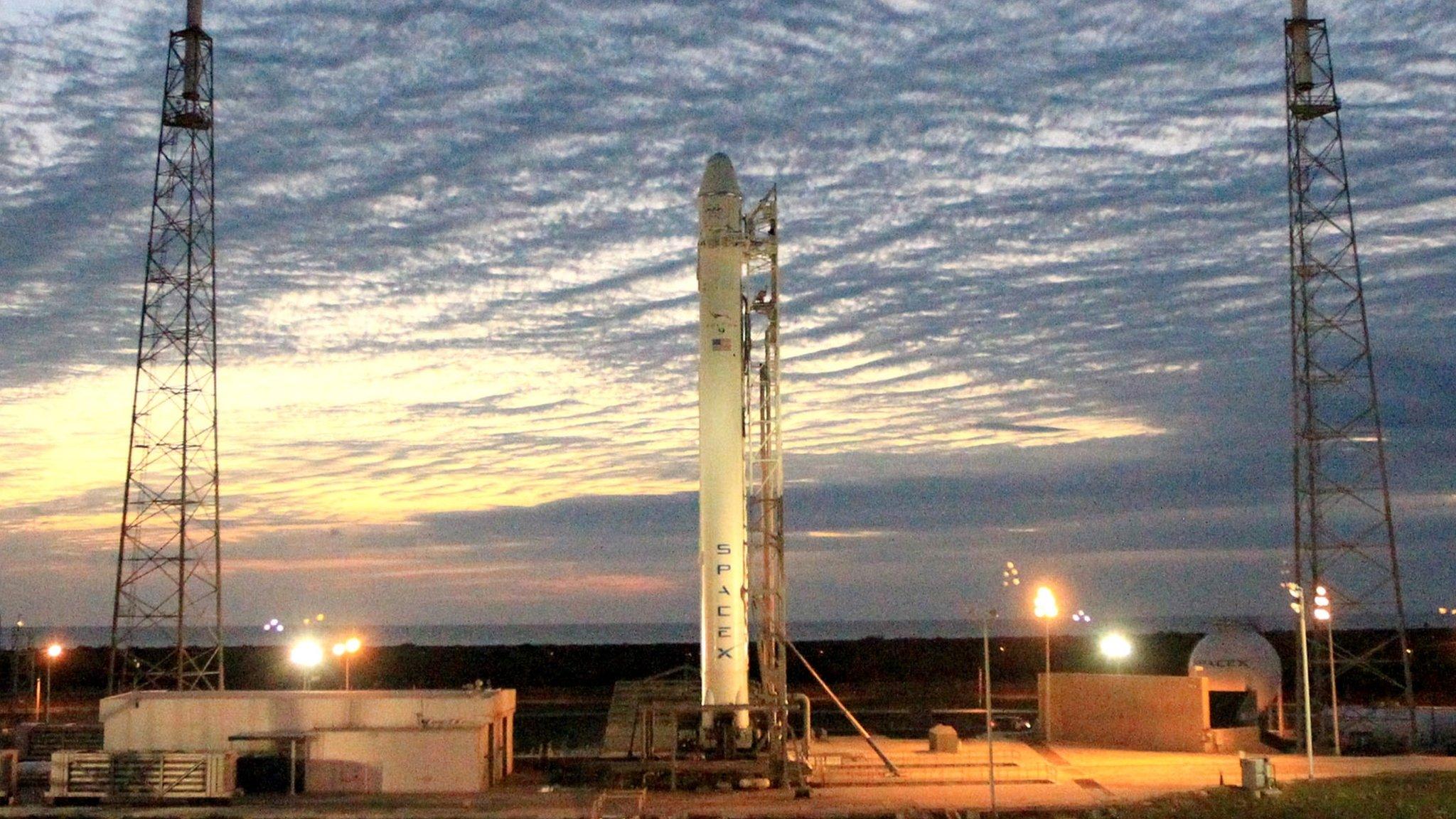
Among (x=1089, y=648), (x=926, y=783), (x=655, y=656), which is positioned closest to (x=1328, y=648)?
(x=926, y=783)

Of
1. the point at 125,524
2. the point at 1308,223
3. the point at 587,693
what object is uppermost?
the point at 1308,223

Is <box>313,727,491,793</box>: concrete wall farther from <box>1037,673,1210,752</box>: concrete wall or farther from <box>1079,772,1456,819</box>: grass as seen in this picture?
<box>1037,673,1210,752</box>: concrete wall

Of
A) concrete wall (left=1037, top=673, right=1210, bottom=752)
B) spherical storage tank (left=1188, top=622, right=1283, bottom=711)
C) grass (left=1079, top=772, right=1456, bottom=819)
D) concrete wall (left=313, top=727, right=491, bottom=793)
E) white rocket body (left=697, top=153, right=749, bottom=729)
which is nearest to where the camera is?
grass (left=1079, top=772, right=1456, bottom=819)

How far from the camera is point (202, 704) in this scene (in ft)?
106

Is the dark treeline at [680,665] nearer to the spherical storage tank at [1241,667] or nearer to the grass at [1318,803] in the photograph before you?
the spherical storage tank at [1241,667]

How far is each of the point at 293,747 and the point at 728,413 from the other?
12.5 meters

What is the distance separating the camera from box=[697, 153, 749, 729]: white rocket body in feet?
109

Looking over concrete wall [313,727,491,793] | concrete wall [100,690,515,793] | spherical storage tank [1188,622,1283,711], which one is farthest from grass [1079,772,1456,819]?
concrete wall [100,690,515,793]

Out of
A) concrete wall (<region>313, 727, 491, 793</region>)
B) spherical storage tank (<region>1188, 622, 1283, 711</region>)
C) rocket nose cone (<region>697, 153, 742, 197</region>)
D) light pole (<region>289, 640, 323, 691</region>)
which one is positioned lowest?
concrete wall (<region>313, 727, 491, 793</region>)

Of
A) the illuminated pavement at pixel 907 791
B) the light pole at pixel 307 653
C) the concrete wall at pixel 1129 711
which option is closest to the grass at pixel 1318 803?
the illuminated pavement at pixel 907 791

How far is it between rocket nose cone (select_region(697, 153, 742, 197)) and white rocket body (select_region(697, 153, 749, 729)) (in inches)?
2.6

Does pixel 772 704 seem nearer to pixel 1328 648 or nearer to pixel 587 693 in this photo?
pixel 1328 648

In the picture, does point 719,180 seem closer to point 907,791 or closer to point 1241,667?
point 907,791

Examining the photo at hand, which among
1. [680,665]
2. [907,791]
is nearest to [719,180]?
[907,791]
